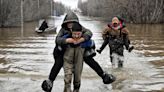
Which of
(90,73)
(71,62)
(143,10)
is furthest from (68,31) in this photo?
(143,10)

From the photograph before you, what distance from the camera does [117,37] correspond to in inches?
367

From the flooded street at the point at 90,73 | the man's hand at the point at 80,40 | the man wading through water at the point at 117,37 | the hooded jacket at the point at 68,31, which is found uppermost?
the hooded jacket at the point at 68,31

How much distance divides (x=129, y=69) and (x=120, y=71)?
1.72 ft

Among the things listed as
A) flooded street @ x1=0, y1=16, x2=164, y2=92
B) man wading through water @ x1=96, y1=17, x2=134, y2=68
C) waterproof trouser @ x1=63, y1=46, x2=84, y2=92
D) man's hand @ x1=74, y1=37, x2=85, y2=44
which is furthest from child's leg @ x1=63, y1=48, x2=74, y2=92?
man wading through water @ x1=96, y1=17, x2=134, y2=68

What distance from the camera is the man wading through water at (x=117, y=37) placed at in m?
9.16

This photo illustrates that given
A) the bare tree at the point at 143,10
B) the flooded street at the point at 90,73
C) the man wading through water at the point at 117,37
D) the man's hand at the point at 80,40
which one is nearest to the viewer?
the man's hand at the point at 80,40

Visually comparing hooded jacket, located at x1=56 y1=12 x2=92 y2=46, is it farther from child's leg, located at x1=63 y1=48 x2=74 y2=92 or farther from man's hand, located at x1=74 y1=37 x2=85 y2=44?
child's leg, located at x1=63 y1=48 x2=74 y2=92

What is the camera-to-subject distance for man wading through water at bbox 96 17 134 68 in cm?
916

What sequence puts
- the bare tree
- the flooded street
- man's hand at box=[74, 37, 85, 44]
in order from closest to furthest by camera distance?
1. man's hand at box=[74, 37, 85, 44]
2. the flooded street
3. the bare tree

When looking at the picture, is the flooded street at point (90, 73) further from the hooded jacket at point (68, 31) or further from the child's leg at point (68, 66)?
the hooded jacket at point (68, 31)

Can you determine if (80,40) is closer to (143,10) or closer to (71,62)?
(71,62)

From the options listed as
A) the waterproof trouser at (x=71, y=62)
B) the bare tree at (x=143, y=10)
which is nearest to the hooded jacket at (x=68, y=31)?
the waterproof trouser at (x=71, y=62)

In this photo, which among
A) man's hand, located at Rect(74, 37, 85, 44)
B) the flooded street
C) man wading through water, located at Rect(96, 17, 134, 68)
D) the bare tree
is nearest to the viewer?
man's hand, located at Rect(74, 37, 85, 44)

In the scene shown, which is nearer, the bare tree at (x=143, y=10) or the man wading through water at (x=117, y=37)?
the man wading through water at (x=117, y=37)
